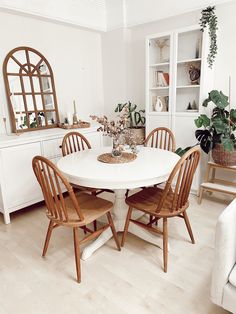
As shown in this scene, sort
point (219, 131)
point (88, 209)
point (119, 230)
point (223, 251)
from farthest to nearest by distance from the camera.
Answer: point (219, 131), point (119, 230), point (88, 209), point (223, 251)

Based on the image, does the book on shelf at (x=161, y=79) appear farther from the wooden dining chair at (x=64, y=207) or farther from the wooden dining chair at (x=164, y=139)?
the wooden dining chair at (x=64, y=207)

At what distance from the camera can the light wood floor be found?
5.27 feet

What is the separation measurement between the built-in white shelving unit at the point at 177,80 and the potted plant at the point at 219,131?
9.5 inches

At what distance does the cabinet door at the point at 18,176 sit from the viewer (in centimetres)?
258

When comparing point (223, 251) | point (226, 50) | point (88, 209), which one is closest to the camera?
point (223, 251)

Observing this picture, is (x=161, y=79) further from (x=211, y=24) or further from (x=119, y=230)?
(x=119, y=230)

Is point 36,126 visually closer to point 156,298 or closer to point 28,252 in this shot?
point 28,252

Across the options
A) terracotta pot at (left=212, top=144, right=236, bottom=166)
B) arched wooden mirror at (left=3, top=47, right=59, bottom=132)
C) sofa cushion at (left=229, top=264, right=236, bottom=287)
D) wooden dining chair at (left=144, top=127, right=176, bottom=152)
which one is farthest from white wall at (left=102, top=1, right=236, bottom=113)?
sofa cushion at (left=229, top=264, right=236, bottom=287)

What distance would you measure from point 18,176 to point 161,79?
2.25m

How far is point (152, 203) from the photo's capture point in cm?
205

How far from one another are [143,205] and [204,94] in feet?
5.75

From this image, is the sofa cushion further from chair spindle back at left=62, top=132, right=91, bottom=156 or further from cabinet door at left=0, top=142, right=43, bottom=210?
cabinet door at left=0, top=142, right=43, bottom=210

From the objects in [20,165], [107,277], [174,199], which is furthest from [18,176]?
[174,199]

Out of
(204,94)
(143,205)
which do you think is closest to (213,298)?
(143,205)
